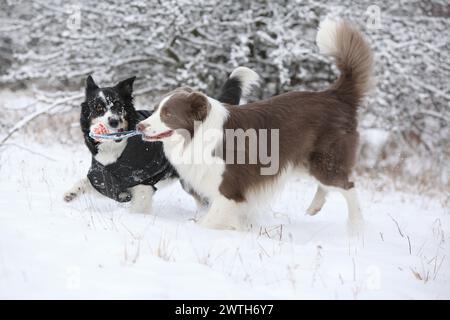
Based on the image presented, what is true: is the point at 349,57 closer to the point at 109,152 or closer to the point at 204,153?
the point at 204,153

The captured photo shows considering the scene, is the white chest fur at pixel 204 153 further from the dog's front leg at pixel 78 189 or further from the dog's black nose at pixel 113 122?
the dog's front leg at pixel 78 189

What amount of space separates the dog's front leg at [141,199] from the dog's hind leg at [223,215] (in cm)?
60

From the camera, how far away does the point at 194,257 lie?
3082 millimetres

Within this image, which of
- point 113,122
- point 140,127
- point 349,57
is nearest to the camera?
point 140,127

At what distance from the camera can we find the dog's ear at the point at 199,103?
4.21 meters

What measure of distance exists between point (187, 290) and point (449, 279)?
5.89ft

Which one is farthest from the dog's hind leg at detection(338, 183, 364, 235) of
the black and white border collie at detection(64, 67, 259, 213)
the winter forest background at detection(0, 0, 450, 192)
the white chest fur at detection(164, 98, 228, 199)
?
the winter forest background at detection(0, 0, 450, 192)

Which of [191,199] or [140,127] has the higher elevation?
[140,127]

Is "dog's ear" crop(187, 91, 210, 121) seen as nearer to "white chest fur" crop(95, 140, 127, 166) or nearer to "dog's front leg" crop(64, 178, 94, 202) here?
"white chest fur" crop(95, 140, 127, 166)

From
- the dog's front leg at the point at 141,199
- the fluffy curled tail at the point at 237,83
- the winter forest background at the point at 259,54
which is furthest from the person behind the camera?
the winter forest background at the point at 259,54

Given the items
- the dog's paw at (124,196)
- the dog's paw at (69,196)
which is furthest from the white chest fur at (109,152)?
the dog's paw at (69,196)

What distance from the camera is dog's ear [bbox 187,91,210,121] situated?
421 cm

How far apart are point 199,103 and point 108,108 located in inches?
36.9

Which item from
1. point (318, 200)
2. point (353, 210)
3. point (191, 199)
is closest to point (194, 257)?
point (353, 210)
